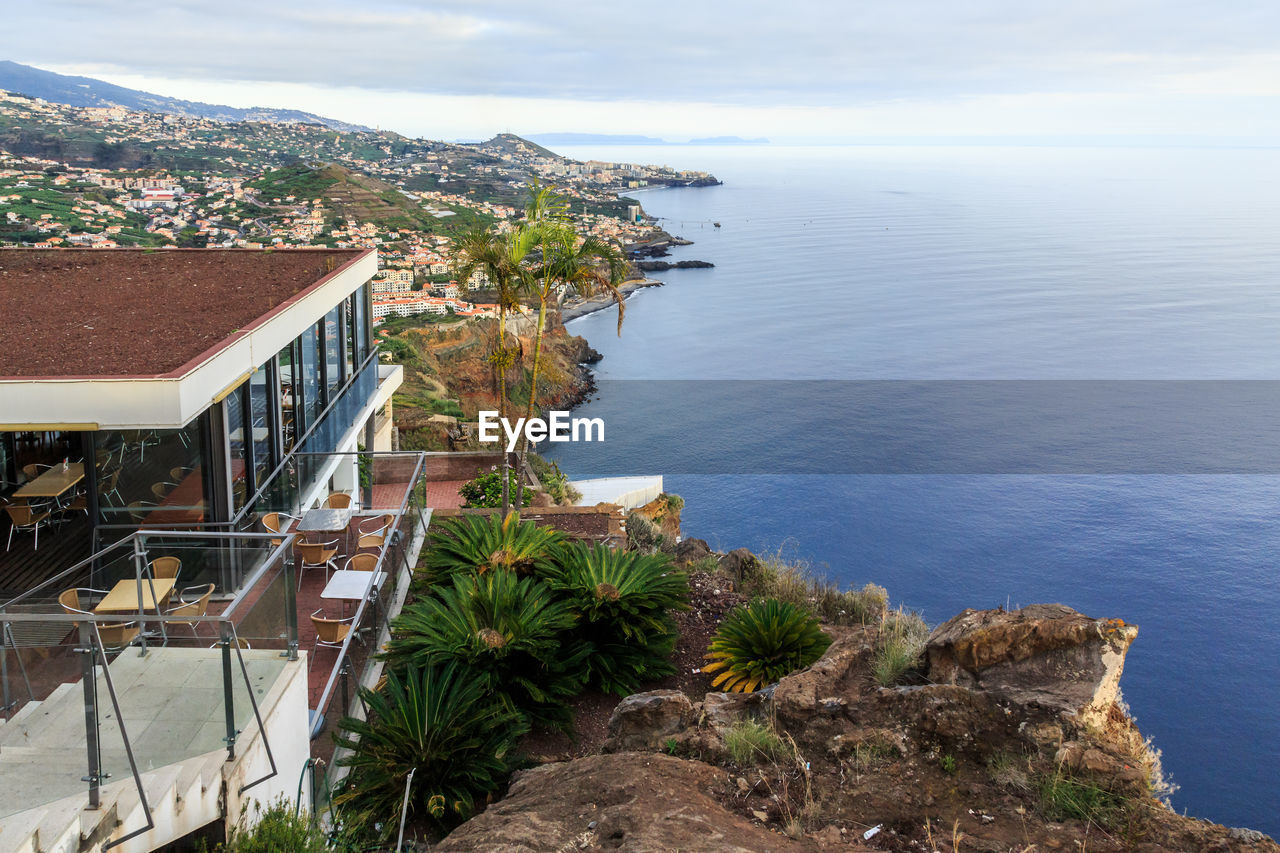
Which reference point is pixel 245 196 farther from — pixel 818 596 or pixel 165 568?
pixel 165 568

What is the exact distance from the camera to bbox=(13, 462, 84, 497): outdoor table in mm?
8961

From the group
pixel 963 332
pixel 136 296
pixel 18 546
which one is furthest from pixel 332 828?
pixel 963 332

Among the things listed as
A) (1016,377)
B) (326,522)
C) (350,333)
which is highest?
(350,333)

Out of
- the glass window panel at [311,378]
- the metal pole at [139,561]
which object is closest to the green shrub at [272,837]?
the metal pole at [139,561]

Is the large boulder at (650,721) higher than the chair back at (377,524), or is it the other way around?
the chair back at (377,524)

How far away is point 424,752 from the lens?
6.75m

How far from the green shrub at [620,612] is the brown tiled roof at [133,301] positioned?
4.31 meters

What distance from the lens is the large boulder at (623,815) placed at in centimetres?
479

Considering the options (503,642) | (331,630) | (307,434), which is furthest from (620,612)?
(307,434)

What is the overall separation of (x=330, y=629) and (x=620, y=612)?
304 cm

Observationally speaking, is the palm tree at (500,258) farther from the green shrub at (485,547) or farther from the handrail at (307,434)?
the handrail at (307,434)

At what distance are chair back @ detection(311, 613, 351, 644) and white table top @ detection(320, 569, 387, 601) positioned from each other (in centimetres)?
38

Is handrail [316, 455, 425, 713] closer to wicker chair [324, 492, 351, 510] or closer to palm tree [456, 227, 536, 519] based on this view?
wicker chair [324, 492, 351, 510]

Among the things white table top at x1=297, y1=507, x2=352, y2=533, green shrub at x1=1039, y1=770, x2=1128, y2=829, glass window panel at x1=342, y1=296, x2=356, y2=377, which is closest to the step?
green shrub at x1=1039, y1=770, x2=1128, y2=829
